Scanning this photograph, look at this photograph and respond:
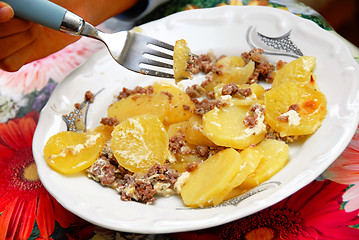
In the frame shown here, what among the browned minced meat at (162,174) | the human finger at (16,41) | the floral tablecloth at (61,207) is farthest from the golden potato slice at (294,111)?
the human finger at (16,41)

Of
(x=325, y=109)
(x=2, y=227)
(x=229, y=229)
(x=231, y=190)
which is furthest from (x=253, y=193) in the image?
(x=2, y=227)

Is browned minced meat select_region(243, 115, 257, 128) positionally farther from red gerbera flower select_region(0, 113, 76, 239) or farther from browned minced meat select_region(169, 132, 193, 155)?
red gerbera flower select_region(0, 113, 76, 239)

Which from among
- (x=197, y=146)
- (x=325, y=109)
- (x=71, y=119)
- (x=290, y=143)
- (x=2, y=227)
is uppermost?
(x=325, y=109)

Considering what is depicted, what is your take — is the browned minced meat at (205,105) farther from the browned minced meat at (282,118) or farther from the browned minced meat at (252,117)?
the browned minced meat at (282,118)

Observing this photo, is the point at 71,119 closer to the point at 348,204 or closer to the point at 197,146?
the point at 197,146

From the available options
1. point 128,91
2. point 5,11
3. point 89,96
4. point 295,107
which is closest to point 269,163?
point 295,107

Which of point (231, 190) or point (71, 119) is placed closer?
point (231, 190)

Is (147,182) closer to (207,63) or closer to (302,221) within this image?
(302,221)
